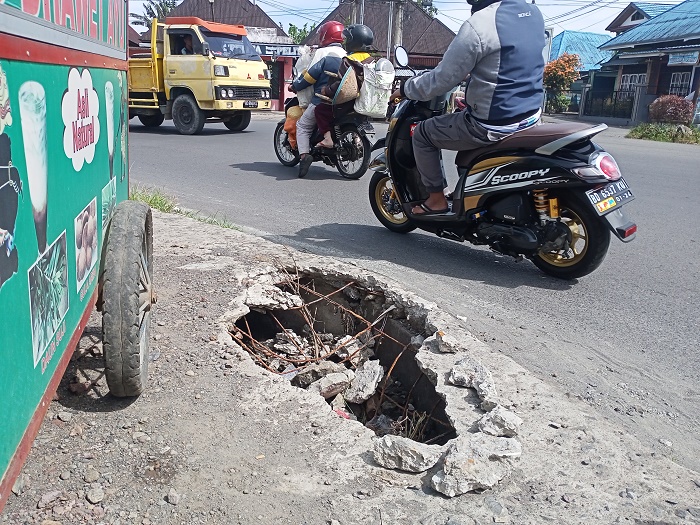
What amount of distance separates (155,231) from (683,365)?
12.8 ft

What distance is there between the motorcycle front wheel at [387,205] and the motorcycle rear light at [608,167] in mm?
1816

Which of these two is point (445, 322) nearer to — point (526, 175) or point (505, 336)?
point (505, 336)

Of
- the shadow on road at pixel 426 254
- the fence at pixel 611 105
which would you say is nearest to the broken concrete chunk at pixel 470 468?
the shadow on road at pixel 426 254

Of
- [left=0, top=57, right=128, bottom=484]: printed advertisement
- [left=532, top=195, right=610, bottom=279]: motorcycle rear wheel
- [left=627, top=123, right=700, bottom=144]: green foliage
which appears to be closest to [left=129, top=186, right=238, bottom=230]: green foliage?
[left=532, top=195, right=610, bottom=279]: motorcycle rear wheel

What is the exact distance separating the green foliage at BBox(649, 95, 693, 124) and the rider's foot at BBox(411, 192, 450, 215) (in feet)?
68.8

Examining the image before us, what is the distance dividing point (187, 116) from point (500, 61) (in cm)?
1119

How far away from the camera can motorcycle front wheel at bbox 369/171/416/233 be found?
5805 mm

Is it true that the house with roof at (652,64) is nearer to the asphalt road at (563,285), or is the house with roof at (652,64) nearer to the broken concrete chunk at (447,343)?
the asphalt road at (563,285)

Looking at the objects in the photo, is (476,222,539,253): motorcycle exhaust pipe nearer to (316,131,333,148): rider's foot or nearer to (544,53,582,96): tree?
(316,131,333,148): rider's foot

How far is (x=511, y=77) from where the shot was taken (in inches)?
174

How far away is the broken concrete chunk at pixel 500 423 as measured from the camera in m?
2.44

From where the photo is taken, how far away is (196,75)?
45.1 ft

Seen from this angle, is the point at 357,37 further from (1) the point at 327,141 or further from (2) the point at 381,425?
(2) the point at 381,425

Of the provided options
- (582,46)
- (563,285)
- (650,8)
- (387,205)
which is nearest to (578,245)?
(563,285)
